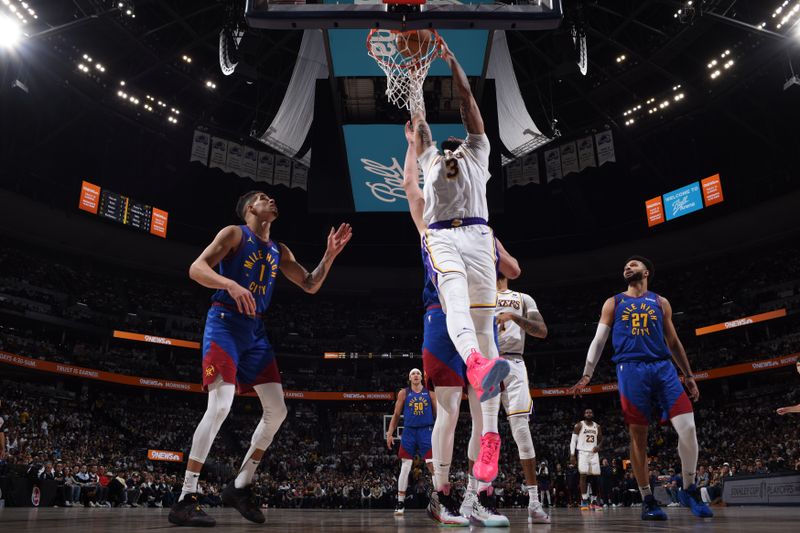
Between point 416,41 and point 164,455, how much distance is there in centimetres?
2703

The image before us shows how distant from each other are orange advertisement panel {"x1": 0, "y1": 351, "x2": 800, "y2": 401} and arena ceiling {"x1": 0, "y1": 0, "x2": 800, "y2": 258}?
7.93m

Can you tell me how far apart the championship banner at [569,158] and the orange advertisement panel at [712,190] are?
23.5 ft

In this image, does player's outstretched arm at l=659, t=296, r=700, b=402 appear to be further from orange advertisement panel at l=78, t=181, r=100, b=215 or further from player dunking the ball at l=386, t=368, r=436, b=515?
orange advertisement panel at l=78, t=181, r=100, b=215

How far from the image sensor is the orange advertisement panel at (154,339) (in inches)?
1282

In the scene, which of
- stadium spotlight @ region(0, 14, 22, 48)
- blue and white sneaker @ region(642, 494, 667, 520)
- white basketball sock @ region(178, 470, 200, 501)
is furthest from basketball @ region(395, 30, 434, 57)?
stadium spotlight @ region(0, 14, 22, 48)

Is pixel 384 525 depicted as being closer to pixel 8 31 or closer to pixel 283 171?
pixel 8 31

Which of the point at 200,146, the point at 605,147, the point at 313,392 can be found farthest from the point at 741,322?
the point at 200,146

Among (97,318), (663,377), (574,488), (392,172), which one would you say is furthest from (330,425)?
(663,377)

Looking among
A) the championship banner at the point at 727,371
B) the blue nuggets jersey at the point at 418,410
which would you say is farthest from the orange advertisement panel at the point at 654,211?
the blue nuggets jersey at the point at 418,410

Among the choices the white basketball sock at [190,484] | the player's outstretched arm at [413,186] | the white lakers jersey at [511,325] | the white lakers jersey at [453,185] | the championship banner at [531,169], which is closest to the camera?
the white basketball sock at [190,484]

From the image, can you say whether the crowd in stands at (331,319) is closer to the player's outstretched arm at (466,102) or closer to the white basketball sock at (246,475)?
the white basketball sock at (246,475)

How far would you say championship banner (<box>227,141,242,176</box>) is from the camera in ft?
94.9

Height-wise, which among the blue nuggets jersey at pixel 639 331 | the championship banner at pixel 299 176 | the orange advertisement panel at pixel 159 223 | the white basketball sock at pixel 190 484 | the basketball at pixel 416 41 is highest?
the championship banner at pixel 299 176

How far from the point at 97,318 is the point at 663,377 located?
32.5 meters
